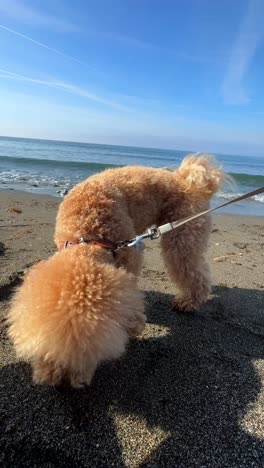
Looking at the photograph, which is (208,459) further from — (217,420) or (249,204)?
(249,204)

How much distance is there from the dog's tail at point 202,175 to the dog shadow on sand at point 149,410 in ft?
4.91

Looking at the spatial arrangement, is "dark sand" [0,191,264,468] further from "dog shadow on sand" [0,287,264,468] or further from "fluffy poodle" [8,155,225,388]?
"fluffy poodle" [8,155,225,388]

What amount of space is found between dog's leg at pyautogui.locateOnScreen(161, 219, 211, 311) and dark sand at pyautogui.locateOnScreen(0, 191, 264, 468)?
18 cm

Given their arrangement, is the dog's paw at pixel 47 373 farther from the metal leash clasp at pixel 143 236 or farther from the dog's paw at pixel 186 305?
the dog's paw at pixel 186 305

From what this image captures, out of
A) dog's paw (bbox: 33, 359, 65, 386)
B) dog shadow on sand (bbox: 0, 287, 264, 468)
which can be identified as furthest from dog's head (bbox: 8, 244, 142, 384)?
dog shadow on sand (bbox: 0, 287, 264, 468)

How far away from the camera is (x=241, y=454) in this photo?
171 centimetres

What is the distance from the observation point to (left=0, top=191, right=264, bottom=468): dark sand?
1.67 m

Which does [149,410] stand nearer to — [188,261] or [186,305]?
[186,305]

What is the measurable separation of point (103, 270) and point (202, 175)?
1874 mm

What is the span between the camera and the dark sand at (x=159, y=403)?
5.47ft

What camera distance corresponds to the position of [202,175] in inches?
129

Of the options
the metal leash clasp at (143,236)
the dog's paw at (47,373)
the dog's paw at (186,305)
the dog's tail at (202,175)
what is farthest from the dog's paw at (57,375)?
the dog's tail at (202,175)

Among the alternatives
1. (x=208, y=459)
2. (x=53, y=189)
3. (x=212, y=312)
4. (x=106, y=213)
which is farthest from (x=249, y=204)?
(x=208, y=459)

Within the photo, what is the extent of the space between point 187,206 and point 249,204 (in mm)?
8996
